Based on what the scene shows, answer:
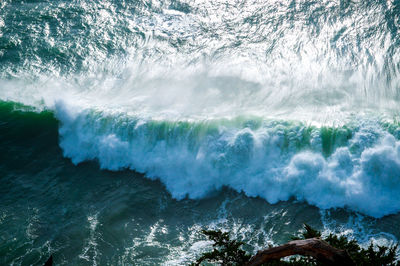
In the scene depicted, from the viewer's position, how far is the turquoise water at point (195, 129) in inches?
384

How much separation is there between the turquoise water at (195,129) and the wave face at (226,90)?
58mm

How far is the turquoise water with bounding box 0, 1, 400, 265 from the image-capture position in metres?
9.75

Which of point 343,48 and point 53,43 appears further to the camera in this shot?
point 53,43

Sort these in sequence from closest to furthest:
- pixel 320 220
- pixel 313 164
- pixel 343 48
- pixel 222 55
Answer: pixel 320 220 < pixel 313 164 < pixel 343 48 < pixel 222 55

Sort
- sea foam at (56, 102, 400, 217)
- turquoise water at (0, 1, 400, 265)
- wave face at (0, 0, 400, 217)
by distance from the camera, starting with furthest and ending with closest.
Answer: wave face at (0, 0, 400, 217)
sea foam at (56, 102, 400, 217)
turquoise water at (0, 1, 400, 265)

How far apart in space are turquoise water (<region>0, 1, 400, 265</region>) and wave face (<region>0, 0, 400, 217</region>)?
6cm

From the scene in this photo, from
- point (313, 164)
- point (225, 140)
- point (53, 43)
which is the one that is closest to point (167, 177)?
point (225, 140)

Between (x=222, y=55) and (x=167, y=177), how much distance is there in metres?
5.93

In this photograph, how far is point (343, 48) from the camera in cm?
1402

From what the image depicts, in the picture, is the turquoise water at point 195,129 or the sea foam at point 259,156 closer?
the turquoise water at point 195,129

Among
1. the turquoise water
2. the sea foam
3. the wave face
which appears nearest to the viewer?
the turquoise water

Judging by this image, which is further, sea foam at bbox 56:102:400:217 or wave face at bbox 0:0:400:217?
wave face at bbox 0:0:400:217

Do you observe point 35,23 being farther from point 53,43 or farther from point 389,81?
point 389,81

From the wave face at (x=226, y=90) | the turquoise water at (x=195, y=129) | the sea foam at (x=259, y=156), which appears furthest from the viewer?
the wave face at (x=226, y=90)
